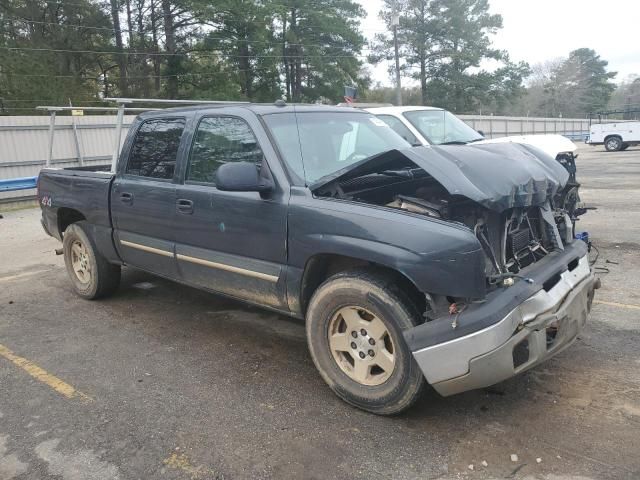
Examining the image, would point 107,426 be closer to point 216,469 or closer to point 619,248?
point 216,469

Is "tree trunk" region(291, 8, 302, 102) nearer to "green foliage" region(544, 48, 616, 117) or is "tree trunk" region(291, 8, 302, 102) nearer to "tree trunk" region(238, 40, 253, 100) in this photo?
"tree trunk" region(238, 40, 253, 100)

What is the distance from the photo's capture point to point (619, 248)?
7008 millimetres

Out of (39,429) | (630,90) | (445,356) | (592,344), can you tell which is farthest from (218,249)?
(630,90)

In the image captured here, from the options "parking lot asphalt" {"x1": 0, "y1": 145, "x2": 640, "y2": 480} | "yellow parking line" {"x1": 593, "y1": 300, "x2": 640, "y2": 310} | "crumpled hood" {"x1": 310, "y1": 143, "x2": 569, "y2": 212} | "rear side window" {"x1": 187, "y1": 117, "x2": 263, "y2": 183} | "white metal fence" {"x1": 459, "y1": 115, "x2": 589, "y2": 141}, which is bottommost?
"parking lot asphalt" {"x1": 0, "y1": 145, "x2": 640, "y2": 480}

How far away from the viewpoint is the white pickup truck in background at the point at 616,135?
27.9 metres

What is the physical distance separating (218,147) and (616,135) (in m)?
29.6

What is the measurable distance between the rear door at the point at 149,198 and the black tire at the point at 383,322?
5.47 feet

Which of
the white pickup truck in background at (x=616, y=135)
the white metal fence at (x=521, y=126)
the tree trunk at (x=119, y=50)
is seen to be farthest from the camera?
the white metal fence at (x=521, y=126)

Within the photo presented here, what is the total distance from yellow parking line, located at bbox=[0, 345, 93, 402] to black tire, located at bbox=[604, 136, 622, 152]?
1209 inches

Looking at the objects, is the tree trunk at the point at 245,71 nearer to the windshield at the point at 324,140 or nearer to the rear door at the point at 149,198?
the rear door at the point at 149,198

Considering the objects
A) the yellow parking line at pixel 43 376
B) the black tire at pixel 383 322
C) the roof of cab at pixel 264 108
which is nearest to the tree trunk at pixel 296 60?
the roof of cab at pixel 264 108

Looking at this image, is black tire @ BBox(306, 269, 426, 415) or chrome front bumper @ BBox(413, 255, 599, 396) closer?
chrome front bumper @ BBox(413, 255, 599, 396)

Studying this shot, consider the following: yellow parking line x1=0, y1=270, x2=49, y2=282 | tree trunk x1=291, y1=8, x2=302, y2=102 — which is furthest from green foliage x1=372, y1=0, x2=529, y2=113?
yellow parking line x1=0, y1=270, x2=49, y2=282

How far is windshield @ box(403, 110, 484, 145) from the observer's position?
833 cm
